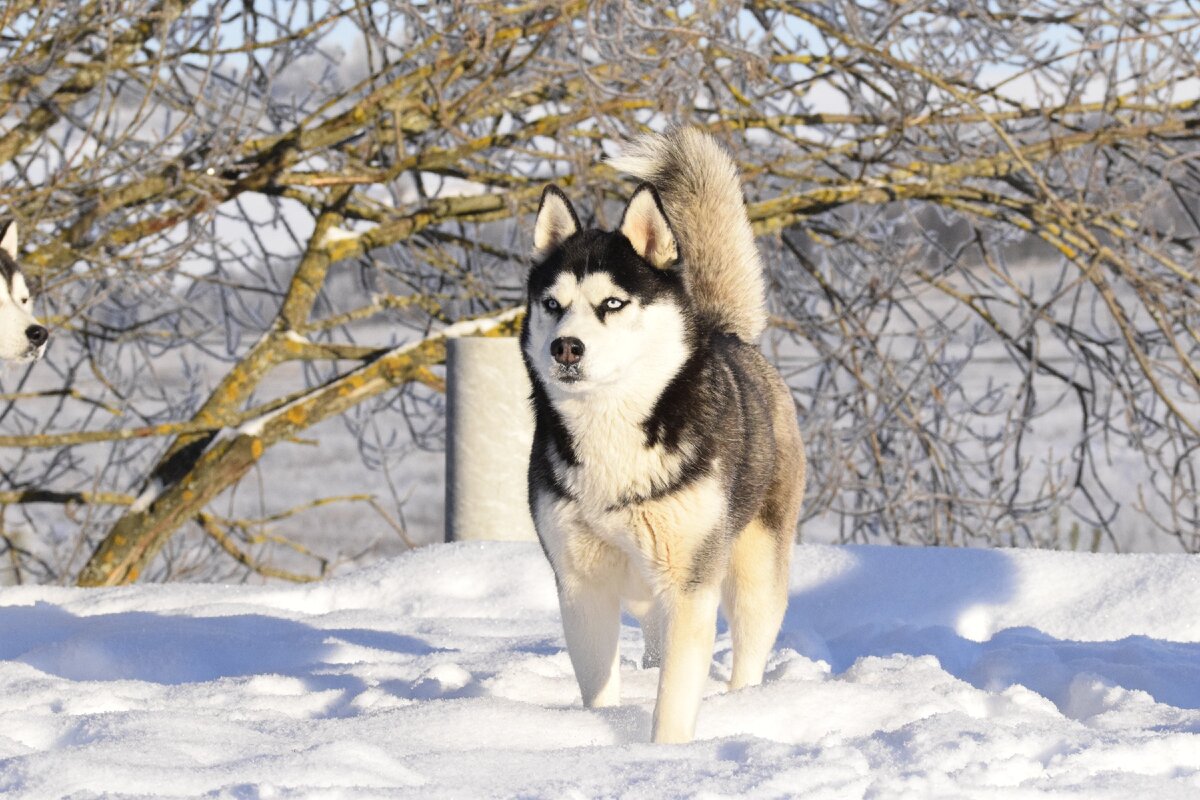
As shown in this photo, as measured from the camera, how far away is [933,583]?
230 inches

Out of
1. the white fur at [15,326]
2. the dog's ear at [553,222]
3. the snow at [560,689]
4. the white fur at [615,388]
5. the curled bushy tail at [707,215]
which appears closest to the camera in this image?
the snow at [560,689]

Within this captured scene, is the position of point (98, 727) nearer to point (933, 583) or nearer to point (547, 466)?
point (547, 466)

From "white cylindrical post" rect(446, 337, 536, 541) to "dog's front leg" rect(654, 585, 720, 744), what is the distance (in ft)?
10.1

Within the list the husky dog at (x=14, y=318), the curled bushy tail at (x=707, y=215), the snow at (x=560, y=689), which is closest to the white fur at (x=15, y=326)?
the husky dog at (x=14, y=318)

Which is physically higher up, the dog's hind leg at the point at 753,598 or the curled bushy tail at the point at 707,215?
the curled bushy tail at the point at 707,215

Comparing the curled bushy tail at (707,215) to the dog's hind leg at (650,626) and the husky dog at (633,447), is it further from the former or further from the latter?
the dog's hind leg at (650,626)

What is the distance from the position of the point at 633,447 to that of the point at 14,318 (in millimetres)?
2948

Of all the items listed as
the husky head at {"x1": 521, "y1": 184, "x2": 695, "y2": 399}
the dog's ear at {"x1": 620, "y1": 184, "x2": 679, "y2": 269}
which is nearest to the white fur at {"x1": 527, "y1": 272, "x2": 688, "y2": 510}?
the husky head at {"x1": 521, "y1": 184, "x2": 695, "y2": 399}

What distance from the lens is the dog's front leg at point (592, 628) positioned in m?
3.63

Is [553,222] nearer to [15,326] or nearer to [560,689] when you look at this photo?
[560,689]

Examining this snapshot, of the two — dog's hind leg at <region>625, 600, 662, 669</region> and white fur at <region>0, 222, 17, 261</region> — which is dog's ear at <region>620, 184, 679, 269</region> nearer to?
dog's hind leg at <region>625, 600, 662, 669</region>

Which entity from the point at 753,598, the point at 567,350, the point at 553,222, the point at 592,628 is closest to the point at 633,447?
the point at 567,350

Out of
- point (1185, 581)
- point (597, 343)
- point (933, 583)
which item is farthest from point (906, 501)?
point (597, 343)

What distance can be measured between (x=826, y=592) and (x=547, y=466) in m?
2.55
